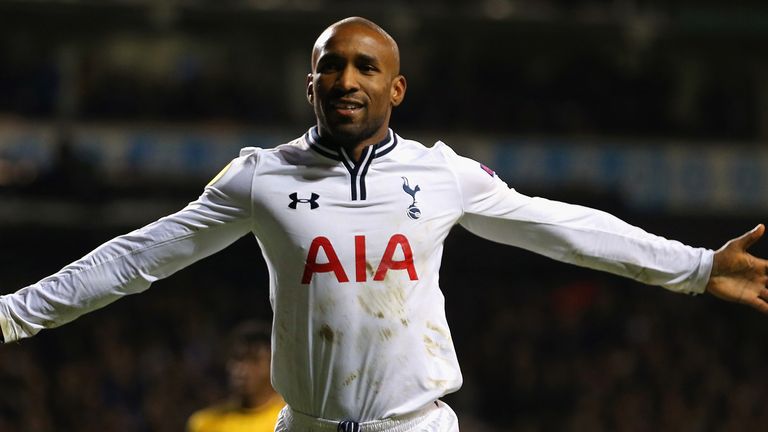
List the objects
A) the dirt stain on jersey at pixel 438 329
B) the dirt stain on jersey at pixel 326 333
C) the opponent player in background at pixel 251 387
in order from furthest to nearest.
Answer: the opponent player in background at pixel 251 387, the dirt stain on jersey at pixel 438 329, the dirt stain on jersey at pixel 326 333

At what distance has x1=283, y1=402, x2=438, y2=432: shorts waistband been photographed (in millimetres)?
4043

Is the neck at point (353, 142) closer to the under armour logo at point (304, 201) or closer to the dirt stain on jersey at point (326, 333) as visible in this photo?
the under armour logo at point (304, 201)

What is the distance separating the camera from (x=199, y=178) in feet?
44.9

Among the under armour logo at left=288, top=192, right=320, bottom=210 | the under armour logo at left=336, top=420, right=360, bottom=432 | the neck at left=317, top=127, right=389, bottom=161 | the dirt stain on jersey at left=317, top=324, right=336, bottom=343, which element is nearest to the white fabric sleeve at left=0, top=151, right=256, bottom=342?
the under armour logo at left=288, top=192, right=320, bottom=210

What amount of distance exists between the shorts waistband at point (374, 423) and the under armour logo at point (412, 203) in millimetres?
654

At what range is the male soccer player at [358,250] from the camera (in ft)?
13.2

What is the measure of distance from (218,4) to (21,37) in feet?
10.3

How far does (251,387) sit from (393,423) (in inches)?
123

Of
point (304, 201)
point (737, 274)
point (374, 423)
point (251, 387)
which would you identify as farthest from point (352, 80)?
point (251, 387)

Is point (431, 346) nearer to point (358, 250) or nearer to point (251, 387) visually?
point (358, 250)

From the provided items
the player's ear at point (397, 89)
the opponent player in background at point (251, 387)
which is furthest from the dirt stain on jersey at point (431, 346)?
the opponent player in background at point (251, 387)

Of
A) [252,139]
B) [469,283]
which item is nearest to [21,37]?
[252,139]

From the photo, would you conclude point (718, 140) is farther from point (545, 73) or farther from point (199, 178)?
point (199, 178)

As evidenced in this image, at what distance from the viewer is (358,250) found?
4.02 metres
